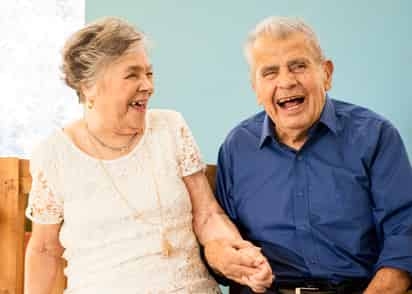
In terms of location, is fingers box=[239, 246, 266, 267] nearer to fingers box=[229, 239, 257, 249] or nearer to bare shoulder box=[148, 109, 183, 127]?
fingers box=[229, 239, 257, 249]

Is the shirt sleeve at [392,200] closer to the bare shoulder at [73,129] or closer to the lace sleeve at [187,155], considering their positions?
the lace sleeve at [187,155]

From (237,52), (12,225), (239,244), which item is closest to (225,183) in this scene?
(239,244)

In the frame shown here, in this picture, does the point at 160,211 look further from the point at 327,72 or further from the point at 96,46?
the point at 327,72

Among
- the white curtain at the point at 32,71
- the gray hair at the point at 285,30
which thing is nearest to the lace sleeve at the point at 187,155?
the gray hair at the point at 285,30

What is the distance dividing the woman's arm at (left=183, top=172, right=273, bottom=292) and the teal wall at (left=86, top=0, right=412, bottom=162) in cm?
85

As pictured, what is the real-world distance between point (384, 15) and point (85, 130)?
1.20m

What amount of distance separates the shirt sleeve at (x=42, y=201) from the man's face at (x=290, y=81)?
645 millimetres

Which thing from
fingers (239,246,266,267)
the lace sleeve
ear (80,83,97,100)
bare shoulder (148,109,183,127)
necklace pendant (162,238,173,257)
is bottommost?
necklace pendant (162,238,173,257)

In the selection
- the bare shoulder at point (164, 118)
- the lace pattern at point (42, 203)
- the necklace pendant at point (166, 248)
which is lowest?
the necklace pendant at point (166, 248)

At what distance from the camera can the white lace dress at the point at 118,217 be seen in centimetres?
179

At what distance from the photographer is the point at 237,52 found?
2.83 metres

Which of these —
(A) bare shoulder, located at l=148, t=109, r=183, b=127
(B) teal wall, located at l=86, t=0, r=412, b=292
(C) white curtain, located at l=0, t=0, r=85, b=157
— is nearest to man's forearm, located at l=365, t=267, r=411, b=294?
(A) bare shoulder, located at l=148, t=109, r=183, b=127

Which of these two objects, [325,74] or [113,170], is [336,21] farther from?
[113,170]

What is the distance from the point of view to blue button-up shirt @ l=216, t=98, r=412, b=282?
1712mm
